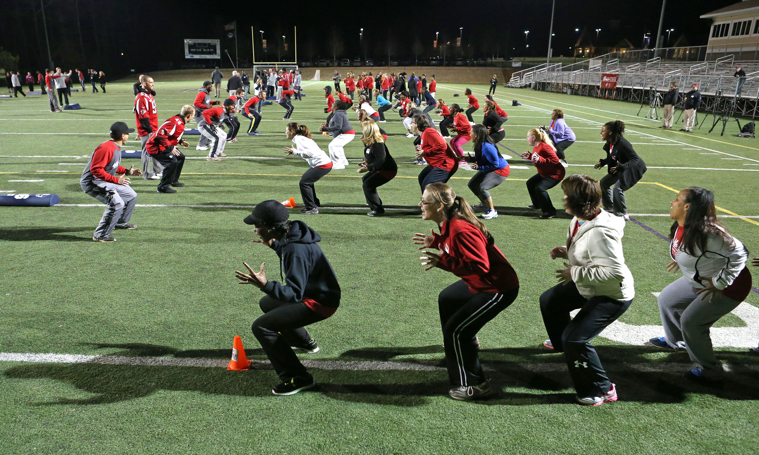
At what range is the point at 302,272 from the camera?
3.86 metres

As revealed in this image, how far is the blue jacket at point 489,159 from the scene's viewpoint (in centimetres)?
948

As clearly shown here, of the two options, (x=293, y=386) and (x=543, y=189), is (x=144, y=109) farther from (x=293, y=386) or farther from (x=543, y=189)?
(x=293, y=386)

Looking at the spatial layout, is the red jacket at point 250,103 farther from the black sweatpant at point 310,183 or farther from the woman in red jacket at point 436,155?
the woman in red jacket at point 436,155

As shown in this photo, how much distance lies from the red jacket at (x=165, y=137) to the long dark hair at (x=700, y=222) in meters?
9.94

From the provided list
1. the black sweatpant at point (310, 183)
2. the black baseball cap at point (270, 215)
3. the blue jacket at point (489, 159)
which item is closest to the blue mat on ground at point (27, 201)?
the black sweatpant at point (310, 183)

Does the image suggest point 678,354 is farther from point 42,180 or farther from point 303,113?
point 303,113

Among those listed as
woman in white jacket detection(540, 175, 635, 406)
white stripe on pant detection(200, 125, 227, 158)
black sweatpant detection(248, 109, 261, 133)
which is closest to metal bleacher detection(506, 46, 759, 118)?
black sweatpant detection(248, 109, 261, 133)

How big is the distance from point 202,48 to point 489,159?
7303cm

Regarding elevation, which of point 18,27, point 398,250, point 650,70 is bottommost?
point 398,250

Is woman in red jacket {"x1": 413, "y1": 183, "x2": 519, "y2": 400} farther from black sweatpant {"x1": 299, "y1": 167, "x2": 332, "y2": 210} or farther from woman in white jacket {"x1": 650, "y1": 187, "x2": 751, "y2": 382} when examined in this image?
black sweatpant {"x1": 299, "y1": 167, "x2": 332, "y2": 210}

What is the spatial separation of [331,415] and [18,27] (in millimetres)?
86217

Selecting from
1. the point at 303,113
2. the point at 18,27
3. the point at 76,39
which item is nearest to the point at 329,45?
the point at 76,39

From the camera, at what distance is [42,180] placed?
40.0 feet

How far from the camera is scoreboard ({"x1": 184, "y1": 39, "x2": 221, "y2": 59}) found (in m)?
71.9
